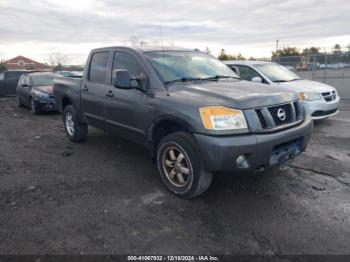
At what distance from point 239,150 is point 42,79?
1029 cm

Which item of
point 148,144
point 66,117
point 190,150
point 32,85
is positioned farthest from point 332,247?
point 32,85

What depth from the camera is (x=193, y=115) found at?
3.51 meters

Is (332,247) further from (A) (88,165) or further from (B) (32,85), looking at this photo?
(B) (32,85)

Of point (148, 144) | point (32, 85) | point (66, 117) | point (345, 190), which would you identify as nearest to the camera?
point (345, 190)

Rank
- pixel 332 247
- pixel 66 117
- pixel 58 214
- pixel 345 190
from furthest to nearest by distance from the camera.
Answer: pixel 66 117 → pixel 345 190 → pixel 58 214 → pixel 332 247

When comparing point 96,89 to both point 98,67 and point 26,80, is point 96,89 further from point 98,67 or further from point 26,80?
point 26,80

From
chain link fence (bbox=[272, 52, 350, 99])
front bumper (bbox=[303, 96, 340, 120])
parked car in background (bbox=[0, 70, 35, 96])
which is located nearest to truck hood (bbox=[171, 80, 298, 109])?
front bumper (bbox=[303, 96, 340, 120])

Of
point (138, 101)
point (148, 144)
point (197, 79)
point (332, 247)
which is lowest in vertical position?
point (332, 247)

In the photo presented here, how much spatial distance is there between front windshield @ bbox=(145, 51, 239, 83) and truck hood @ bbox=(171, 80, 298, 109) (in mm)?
275

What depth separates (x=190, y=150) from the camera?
3.58 metres

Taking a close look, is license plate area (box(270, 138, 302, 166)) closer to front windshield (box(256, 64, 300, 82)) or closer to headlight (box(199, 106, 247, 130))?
headlight (box(199, 106, 247, 130))

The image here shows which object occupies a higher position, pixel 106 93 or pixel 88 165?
pixel 106 93

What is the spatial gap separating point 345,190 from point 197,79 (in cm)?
250

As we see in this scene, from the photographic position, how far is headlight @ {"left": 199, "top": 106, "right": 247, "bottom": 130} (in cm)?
338
